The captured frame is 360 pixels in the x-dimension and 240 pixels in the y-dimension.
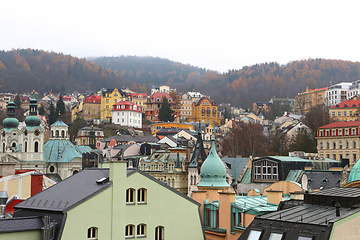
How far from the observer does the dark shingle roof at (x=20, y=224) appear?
2022 cm

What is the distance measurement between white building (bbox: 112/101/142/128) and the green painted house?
4262 inches

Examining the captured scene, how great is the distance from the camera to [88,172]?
26297 mm

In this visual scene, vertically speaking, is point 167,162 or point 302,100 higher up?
point 302,100

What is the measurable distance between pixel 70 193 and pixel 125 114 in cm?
11074

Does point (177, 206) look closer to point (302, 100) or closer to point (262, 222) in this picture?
point (262, 222)

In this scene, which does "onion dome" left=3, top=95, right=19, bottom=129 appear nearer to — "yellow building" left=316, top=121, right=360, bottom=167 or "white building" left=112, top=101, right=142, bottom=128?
"yellow building" left=316, top=121, right=360, bottom=167

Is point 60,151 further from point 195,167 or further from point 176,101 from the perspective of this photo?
point 176,101

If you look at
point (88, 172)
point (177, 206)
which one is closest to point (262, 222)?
point (177, 206)

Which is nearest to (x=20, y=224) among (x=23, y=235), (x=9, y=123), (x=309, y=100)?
(x=23, y=235)

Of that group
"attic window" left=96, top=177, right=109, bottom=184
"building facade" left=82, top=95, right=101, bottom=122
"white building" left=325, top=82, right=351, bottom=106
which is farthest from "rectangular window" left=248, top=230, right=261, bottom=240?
"white building" left=325, top=82, right=351, bottom=106

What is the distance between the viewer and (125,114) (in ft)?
440

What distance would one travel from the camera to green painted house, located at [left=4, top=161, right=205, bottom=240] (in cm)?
2206

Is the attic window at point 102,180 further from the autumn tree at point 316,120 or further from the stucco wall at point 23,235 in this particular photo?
the autumn tree at point 316,120

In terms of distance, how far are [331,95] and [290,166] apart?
113 metres
